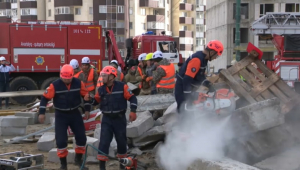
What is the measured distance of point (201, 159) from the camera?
6.09 metres

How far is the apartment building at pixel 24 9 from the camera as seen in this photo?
57.0 meters

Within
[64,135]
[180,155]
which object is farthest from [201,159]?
[64,135]

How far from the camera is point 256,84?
7.23 m

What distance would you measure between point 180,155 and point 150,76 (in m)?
4.95

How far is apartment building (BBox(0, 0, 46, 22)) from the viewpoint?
57031 mm

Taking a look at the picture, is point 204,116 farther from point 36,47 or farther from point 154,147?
point 36,47

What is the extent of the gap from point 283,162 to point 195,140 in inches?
51.2

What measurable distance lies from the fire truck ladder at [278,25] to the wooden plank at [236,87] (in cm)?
711

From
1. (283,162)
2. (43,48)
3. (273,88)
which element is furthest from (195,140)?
(43,48)

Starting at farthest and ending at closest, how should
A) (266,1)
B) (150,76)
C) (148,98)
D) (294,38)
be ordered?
(266,1)
(294,38)
(150,76)
(148,98)

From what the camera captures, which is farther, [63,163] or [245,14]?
[245,14]

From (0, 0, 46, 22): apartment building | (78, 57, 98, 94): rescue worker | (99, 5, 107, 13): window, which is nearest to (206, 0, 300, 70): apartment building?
(99, 5, 107, 13): window

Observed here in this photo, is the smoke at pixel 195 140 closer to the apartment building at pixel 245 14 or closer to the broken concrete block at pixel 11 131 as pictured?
the broken concrete block at pixel 11 131

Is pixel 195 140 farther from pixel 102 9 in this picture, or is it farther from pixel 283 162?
pixel 102 9
